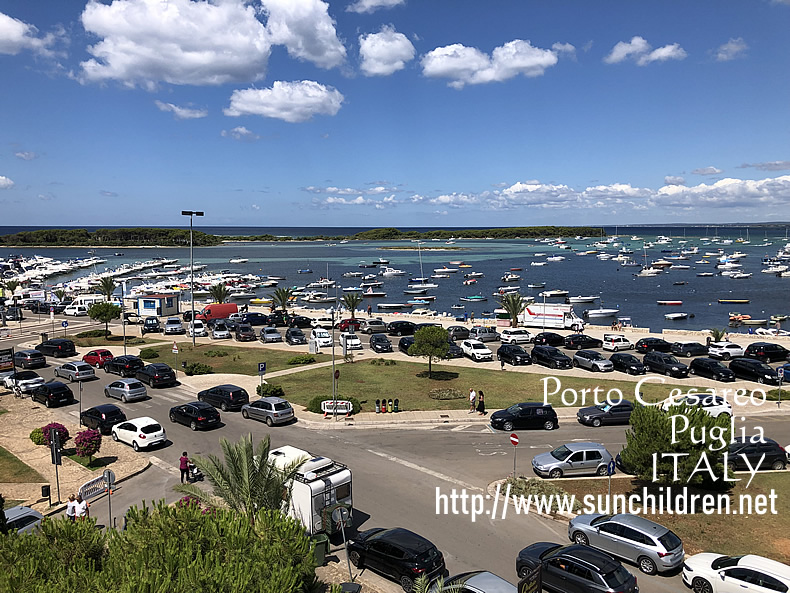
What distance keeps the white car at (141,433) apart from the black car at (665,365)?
3426 centimetres

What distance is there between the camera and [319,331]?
53.6 metres

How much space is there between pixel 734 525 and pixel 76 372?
130 feet

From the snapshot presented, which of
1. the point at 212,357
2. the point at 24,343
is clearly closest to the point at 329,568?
the point at 212,357

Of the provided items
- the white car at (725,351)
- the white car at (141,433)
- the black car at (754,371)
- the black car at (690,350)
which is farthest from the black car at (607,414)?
the white car at (725,351)

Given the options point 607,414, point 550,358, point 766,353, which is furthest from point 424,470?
point 766,353

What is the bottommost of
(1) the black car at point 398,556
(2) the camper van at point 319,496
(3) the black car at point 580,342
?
(3) the black car at point 580,342

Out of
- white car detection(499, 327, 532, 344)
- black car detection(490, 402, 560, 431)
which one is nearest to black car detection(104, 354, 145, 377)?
black car detection(490, 402, 560, 431)

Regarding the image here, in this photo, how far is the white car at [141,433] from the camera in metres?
26.8

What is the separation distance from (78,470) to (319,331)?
30.0m

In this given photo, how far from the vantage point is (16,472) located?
79.9 feet

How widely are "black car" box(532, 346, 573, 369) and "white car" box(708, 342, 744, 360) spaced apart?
13.5 metres

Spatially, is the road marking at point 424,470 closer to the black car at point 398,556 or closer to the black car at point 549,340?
the black car at point 398,556

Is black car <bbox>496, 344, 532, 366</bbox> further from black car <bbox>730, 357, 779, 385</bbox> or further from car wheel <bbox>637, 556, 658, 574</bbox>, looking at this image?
car wheel <bbox>637, 556, 658, 574</bbox>

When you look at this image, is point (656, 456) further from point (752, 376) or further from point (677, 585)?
point (752, 376)
